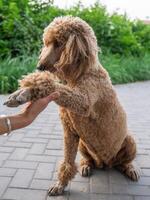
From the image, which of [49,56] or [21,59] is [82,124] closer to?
[49,56]

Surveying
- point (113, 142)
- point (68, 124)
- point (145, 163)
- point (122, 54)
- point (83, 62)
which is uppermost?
point (83, 62)

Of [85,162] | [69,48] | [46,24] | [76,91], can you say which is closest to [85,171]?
[85,162]

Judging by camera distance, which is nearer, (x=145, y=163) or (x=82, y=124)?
(x=82, y=124)

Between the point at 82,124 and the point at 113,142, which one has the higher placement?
the point at 82,124

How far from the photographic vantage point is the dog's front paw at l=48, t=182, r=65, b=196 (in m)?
3.23

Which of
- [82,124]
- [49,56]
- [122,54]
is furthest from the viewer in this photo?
[122,54]

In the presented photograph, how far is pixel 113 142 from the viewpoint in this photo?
3.25 metres

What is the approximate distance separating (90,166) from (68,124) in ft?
2.51

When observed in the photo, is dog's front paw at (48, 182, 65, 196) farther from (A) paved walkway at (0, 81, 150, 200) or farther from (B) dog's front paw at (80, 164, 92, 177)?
(B) dog's front paw at (80, 164, 92, 177)

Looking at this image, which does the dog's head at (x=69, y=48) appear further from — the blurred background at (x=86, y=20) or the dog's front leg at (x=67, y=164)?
the blurred background at (x=86, y=20)

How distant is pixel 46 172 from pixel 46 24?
6.95 m

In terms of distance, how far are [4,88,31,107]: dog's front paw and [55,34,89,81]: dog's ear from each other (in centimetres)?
39

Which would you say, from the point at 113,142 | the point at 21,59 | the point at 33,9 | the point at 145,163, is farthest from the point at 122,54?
the point at 113,142

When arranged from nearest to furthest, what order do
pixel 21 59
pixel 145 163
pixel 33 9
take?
pixel 145 163 → pixel 21 59 → pixel 33 9
